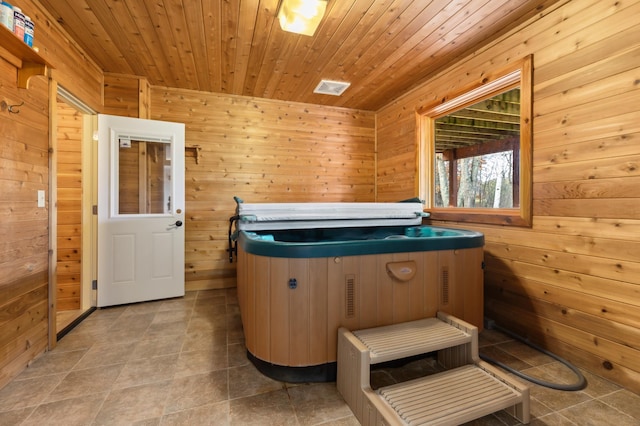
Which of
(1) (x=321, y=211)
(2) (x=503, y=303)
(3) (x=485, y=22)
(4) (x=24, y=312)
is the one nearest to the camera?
(4) (x=24, y=312)

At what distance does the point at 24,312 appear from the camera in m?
1.72

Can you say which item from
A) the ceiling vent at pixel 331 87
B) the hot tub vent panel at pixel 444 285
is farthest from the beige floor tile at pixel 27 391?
the ceiling vent at pixel 331 87

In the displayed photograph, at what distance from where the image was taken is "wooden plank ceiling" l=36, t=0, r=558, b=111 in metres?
1.95

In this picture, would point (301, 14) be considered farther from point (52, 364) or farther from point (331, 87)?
point (52, 364)

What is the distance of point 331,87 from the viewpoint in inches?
128

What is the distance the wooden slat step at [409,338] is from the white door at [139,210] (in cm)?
233

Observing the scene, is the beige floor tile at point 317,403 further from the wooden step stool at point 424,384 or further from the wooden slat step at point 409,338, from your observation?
the wooden slat step at point 409,338

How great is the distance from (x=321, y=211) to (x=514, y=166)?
65.4 inches

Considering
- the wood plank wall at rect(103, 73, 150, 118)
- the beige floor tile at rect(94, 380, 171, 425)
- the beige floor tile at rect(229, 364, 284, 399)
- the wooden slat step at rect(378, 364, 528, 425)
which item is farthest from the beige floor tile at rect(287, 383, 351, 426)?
the wood plank wall at rect(103, 73, 150, 118)

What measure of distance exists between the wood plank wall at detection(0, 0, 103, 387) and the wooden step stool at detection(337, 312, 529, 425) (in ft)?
6.26

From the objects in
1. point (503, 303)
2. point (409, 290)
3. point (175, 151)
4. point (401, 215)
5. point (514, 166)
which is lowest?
point (503, 303)

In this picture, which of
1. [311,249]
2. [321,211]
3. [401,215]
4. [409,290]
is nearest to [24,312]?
[311,249]

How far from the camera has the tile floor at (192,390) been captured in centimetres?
134

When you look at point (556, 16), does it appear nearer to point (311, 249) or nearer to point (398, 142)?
point (398, 142)
